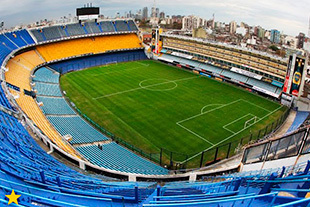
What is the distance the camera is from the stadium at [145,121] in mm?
11522

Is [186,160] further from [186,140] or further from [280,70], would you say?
[280,70]

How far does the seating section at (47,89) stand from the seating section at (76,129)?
30.7ft

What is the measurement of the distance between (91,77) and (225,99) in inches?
1061

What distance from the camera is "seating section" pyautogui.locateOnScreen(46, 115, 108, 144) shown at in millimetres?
27378

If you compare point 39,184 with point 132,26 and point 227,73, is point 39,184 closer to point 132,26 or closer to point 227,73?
point 227,73

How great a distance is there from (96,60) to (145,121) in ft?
110

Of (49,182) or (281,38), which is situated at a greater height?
(49,182)

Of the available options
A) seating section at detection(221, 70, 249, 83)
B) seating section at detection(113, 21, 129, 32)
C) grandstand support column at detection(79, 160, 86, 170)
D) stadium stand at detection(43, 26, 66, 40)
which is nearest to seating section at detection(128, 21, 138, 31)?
seating section at detection(113, 21, 129, 32)

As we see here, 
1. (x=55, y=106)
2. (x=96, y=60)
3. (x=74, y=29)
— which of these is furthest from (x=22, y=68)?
(x=74, y=29)

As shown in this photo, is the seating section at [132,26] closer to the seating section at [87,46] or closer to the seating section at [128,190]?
the seating section at [87,46]

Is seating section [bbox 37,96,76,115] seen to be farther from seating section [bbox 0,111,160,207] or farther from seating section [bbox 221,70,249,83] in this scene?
seating section [bbox 221,70,249,83]

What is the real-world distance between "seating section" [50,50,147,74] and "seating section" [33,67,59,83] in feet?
11.1

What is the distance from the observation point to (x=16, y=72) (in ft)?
139

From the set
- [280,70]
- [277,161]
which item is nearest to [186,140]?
[277,161]
